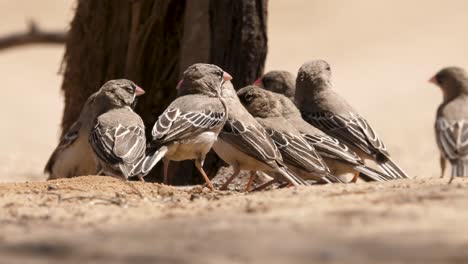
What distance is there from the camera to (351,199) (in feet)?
23.4

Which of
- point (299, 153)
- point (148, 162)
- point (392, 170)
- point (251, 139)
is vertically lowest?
point (392, 170)

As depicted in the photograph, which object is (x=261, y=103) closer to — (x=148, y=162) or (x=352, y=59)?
(x=148, y=162)

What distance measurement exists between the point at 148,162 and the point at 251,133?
1057 millimetres

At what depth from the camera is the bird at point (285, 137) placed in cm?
995

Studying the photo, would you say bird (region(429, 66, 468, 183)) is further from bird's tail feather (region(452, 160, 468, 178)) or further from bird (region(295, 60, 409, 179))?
bird (region(295, 60, 409, 179))

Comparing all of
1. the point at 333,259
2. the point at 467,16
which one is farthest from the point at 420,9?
the point at 333,259

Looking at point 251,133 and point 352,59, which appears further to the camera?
point 352,59

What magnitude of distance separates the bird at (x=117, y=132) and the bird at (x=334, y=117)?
1.90m

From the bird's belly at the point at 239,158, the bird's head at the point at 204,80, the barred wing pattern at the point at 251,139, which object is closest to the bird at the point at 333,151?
the bird's head at the point at 204,80

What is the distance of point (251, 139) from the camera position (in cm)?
977

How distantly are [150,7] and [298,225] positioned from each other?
7533 mm

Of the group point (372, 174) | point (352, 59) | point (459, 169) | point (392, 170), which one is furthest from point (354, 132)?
point (352, 59)

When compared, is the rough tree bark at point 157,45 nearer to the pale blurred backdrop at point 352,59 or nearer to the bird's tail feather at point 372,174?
the bird's tail feather at point 372,174

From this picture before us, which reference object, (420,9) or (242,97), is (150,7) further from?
(420,9)
